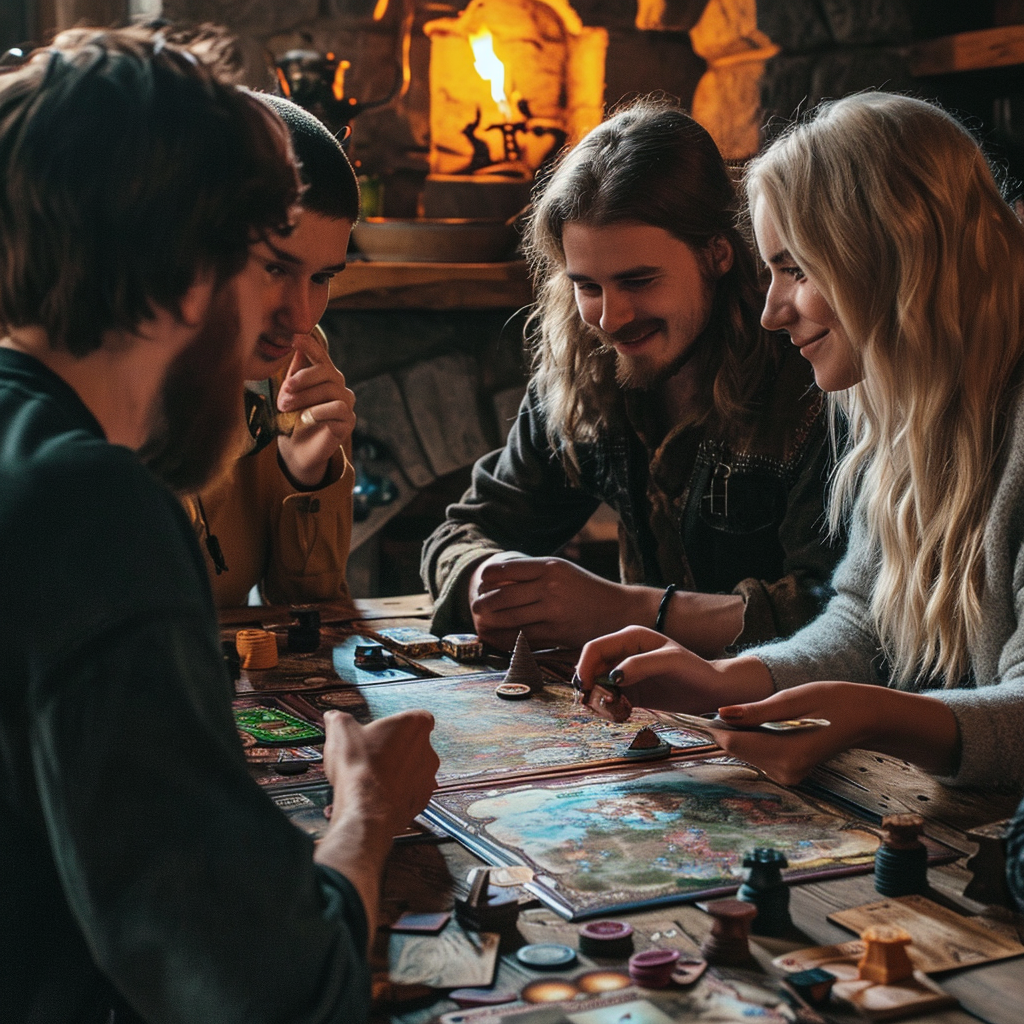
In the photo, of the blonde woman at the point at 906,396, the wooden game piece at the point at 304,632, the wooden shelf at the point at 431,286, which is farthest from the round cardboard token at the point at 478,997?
the wooden shelf at the point at 431,286

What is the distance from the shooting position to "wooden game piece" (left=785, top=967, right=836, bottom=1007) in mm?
1004

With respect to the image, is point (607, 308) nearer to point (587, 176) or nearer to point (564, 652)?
point (587, 176)

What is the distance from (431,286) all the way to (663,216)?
1963 mm

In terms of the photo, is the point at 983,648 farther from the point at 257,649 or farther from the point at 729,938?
the point at 257,649

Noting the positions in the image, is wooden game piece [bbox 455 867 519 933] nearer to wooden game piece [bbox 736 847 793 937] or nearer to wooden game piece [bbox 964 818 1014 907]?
wooden game piece [bbox 736 847 793 937]

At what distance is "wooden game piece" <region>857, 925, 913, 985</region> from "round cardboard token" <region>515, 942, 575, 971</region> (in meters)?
0.24

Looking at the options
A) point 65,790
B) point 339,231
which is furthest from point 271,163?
point 339,231

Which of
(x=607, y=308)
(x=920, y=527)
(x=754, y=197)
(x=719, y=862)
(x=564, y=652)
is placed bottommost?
(x=564, y=652)

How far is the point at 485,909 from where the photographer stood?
3.63ft

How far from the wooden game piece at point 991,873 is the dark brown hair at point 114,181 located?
868mm

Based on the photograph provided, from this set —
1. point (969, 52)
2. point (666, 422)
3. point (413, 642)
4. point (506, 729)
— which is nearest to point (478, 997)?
point (506, 729)

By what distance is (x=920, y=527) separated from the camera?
1.75 metres

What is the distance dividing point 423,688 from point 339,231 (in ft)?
2.76

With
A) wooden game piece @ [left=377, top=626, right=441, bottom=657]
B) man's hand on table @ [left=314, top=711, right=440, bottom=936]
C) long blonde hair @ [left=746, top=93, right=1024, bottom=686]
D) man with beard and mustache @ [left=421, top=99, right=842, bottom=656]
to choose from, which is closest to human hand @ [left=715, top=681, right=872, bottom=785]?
long blonde hair @ [left=746, top=93, right=1024, bottom=686]
